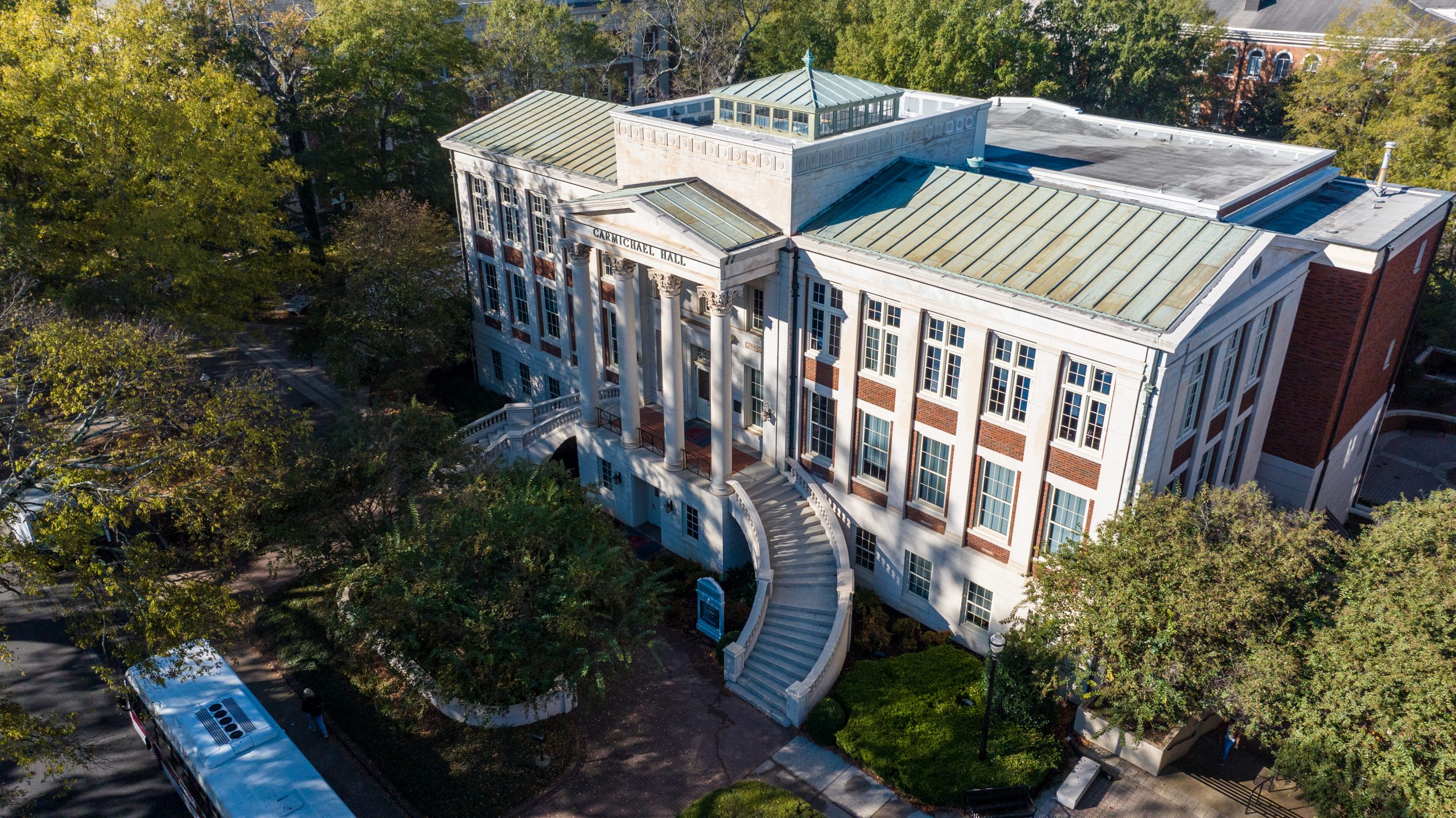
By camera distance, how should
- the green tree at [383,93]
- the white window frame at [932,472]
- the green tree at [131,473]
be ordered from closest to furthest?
the green tree at [131,473] → the white window frame at [932,472] → the green tree at [383,93]

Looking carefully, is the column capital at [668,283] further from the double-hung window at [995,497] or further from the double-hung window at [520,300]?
the double-hung window at [520,300]

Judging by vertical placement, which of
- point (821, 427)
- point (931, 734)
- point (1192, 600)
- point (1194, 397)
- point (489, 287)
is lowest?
point (931, 734)

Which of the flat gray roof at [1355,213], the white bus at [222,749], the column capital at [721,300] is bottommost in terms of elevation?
the white bus at [222,749]

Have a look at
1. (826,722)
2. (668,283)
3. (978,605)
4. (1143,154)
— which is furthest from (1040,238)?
(1143,154)

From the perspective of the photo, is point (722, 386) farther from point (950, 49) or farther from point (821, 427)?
point (950, 49)

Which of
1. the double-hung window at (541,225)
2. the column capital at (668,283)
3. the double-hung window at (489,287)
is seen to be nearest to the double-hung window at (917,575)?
the column capital at (668,283)

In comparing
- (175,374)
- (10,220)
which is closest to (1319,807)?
(175,374)

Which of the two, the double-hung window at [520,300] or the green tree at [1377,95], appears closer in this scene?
the double-hung window at [520,300]

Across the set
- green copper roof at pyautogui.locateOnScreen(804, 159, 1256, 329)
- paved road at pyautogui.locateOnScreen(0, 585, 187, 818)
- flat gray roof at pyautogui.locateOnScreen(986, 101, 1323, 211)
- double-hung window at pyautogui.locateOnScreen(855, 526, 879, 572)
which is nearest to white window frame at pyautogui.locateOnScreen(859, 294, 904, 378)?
green copper roof at pyautogui.locateOnScreen(804, 159, 1256, 329)
